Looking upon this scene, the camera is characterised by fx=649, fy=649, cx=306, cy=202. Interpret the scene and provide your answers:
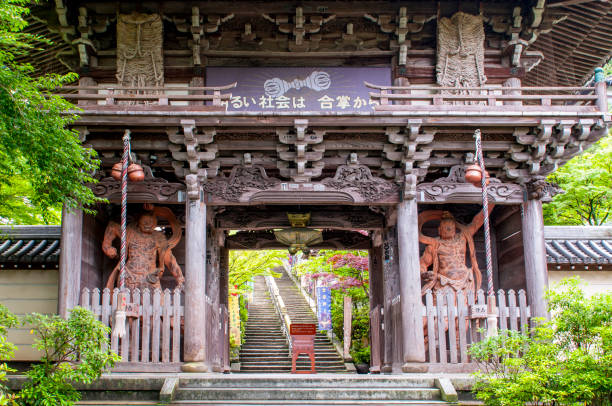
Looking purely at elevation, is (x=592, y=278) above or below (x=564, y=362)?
above

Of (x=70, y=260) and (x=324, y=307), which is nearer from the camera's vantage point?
(x=70, y=260)

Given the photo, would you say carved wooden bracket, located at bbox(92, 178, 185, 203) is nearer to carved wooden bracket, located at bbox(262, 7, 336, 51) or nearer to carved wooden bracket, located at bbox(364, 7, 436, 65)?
carved wooden bracket, located at bbox(262, 7, 336, 51)

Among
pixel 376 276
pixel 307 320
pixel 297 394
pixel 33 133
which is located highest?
pixel 33 133

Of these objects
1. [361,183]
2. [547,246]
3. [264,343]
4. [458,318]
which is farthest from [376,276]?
[264,343]

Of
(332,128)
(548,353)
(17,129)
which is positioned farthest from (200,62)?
(548,353)

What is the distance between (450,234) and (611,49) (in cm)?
538

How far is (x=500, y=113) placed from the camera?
10.8m

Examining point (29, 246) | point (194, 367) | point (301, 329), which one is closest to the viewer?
point (194, 367)

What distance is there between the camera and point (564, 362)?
773 centimetres

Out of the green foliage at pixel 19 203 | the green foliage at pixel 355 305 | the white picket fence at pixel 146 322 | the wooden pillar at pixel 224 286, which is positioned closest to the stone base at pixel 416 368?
the white picket fence at pixel 146 322

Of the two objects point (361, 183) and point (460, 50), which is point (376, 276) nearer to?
point (361, 183)

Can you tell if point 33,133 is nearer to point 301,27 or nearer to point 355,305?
point 301,27

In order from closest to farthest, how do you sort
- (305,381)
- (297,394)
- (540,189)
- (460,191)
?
1. (297,394)
2. (305,381)
3. (540,189)
4. (460,191)

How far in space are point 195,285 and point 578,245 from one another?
25.1ft
